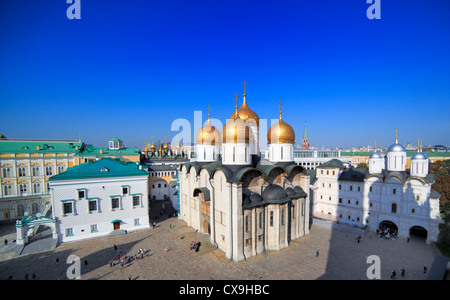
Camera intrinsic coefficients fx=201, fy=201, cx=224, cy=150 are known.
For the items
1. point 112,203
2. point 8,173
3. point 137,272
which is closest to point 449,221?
point 137,272

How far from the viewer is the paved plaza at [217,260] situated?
14.8 m

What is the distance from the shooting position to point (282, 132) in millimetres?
21859

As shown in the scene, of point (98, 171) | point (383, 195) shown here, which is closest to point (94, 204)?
point (98, 171)

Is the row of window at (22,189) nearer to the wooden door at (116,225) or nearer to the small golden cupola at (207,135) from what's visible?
the wooden door at (116,225)

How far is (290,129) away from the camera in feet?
72.6

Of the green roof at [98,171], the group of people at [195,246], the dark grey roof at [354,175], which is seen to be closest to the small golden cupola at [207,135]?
the green roof at [98,171]

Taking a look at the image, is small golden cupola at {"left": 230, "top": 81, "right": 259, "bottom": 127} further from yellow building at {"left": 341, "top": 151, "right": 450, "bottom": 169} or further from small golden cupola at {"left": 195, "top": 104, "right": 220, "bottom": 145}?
yellow building at {"left": 341, "top": 151, "right": 450, "bottom": 169}

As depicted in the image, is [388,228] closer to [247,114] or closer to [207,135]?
[247,114]

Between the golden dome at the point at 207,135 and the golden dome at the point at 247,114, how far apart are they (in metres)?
3.78

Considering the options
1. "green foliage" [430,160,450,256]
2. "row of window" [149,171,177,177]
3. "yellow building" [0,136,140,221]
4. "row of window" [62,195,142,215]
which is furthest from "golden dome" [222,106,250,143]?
"yellow building" [0,136,140,221]

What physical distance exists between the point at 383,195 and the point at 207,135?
2082 centimetres

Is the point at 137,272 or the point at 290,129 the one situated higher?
the point at 290,129
